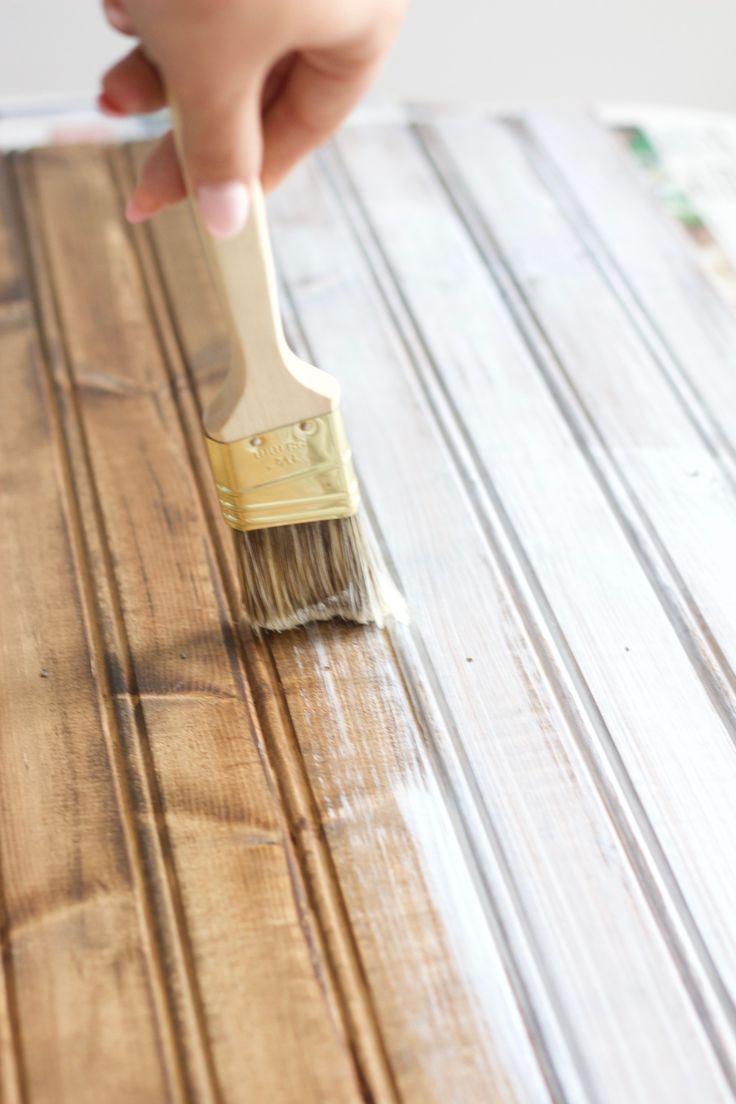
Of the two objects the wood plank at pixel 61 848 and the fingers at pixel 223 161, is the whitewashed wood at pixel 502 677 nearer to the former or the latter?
the wood plank at pixel 61 848

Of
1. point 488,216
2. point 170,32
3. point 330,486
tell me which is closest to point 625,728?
point 330,486

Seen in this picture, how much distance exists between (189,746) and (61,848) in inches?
4.3

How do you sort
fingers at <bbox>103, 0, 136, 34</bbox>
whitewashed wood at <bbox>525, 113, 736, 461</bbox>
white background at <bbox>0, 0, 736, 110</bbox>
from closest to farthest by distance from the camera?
1. fingers at <bbox>103, 0, 136, 34</bbox>
2. whitewashed wood at <bbox>525, 113, 736, 461</bbox>
3. white background at <bbox>0, 0, 736, 110</bbox>

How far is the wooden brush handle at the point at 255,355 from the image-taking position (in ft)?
2.31

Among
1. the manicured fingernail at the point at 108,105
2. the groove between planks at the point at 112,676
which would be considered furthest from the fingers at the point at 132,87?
the groove between planks at the point at 112,676

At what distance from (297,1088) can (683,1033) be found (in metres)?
0.23

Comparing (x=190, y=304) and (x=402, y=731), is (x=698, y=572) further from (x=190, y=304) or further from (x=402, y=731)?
(x=190, y=304)

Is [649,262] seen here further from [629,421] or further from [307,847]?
[307,847]

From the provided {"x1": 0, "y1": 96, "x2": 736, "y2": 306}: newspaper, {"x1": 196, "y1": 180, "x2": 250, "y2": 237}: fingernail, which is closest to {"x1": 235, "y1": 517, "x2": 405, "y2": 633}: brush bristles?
{"x1": 196, "y1": 180, "x2": 250, "y2": 237}: fingernail

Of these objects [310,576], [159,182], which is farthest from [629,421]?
[159,182]

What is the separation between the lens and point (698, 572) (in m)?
0.94

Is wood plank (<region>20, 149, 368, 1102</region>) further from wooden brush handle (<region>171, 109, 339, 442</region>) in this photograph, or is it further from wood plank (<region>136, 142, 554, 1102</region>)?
wooden brush handle (<region>171, 109, 339, 442</region>)

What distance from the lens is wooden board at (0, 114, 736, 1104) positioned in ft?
2.27

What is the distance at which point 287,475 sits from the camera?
0.80 meters
